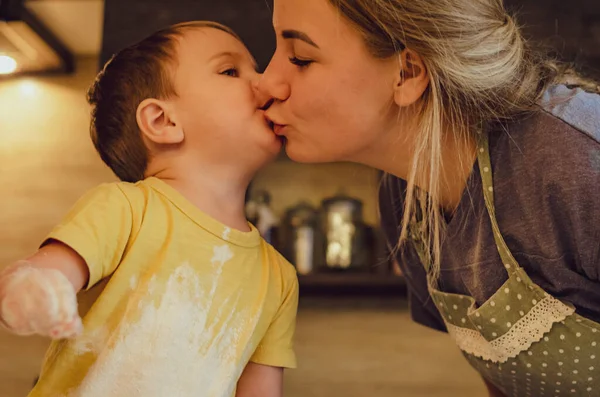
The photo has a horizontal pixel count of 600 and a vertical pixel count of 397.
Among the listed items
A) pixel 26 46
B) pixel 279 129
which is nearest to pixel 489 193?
pixel 279 129

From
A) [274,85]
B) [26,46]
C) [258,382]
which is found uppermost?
[274,85]

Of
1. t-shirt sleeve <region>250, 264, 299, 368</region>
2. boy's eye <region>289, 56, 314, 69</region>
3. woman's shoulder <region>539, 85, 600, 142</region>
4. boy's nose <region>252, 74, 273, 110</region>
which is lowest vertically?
t-shirt sleeve <region>250, 264, 299, 368</region>

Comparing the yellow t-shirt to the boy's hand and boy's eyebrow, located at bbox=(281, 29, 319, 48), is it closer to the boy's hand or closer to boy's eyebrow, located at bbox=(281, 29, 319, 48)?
the boy's hand

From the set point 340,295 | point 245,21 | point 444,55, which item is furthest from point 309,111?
point 340,295

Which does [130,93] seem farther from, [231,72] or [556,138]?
[556,138]

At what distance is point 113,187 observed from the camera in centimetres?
83

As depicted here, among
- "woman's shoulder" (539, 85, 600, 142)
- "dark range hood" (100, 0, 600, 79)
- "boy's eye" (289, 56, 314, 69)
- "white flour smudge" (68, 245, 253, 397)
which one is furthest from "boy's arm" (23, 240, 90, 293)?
"dark range hood" (100, 0, 600, 79)

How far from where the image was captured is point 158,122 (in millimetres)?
969

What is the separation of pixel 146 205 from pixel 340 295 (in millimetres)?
1457

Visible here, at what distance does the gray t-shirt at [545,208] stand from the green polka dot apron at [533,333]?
2 centimetres

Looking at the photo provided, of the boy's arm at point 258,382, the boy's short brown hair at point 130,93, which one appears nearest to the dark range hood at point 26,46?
the boy's short brown hair at point 130,93

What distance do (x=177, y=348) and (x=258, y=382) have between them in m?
0.20

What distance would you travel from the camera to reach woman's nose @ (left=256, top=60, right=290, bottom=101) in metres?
0.96

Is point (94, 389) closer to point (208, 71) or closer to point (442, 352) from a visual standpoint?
point (208, 71)
